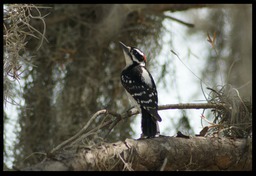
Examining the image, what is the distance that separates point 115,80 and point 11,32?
168 centimetres

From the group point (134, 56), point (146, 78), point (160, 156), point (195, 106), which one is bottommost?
point (160, 156)

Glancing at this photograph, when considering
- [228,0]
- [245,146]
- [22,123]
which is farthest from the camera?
[228,0]

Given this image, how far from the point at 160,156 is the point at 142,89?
121cm

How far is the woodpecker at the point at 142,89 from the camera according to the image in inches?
132

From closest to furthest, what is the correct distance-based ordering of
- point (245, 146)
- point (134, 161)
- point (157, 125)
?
point (134, 161)
point (245, 146)
point (157, 125)

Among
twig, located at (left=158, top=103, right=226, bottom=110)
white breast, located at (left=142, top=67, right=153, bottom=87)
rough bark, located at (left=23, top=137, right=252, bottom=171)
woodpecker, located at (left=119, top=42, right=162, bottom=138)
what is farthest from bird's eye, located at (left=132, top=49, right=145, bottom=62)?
rough bark, located at (left=23, top=137, right=252, bottom=171)

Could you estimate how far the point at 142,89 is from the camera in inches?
153

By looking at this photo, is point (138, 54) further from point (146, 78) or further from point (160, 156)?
point (160, 156)

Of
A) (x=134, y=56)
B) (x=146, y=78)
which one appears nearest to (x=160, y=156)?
(x=146, y=78)

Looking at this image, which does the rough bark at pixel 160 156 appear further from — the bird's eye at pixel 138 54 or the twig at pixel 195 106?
the bird's eye at pixel 138 54

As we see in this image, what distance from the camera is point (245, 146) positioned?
2.88 m

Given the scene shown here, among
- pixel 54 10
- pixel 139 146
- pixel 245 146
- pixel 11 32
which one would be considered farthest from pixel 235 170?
pixel 54 10

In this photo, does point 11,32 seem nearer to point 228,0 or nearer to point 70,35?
point 70,35

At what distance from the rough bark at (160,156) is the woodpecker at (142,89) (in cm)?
37
